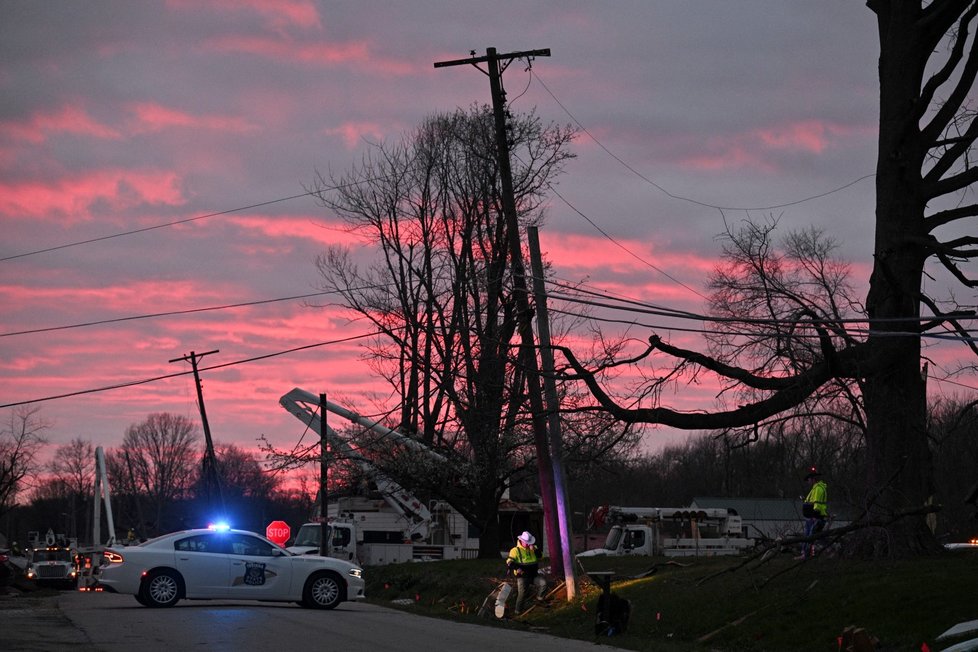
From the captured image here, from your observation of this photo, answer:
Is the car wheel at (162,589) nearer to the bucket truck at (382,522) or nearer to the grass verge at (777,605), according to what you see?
the grass verge at (777,605)

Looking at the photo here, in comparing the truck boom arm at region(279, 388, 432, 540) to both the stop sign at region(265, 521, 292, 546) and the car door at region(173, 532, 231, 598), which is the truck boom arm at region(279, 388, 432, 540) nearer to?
the stop sign at region(265, 521, 292, 546)

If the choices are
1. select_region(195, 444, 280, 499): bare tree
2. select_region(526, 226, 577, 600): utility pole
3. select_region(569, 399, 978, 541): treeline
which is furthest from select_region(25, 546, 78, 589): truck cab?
select_region(195, 444, 280, 499): bare tree

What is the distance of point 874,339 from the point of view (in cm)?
1988

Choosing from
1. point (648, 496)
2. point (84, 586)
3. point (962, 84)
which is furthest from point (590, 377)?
point (648, 496)

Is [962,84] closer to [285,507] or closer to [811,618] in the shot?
[811,618]

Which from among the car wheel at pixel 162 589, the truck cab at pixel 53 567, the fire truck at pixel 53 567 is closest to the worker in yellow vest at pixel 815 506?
the car wheel at pixel 162 589

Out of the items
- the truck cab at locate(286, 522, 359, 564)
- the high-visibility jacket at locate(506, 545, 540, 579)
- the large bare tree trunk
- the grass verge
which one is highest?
the large bare tree trunk

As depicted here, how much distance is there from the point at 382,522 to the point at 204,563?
21761 mm

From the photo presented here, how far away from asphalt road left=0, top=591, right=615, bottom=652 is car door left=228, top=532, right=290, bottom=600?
0.30 m

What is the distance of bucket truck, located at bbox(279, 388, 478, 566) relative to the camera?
1587 inches

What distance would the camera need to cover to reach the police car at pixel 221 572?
21.8 metres

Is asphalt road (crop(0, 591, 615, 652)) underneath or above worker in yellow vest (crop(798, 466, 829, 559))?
underneath

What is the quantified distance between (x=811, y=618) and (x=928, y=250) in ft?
22.8

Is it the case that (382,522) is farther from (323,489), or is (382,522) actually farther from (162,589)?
(162,589)
